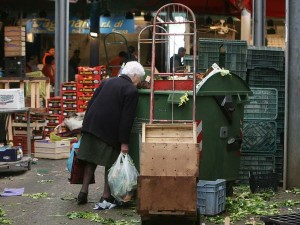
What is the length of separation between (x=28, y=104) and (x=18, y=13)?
586 centimetres

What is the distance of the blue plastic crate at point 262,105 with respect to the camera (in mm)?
11695

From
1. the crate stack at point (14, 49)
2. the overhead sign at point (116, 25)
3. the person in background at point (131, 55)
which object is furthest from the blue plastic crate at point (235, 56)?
the overhead sign at point (116, 25)

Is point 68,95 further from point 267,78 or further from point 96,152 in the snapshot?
point 96,152

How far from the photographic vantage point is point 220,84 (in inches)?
406

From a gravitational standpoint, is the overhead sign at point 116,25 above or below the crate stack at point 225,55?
above

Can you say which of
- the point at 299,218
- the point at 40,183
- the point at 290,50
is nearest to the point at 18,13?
the point at 40,183

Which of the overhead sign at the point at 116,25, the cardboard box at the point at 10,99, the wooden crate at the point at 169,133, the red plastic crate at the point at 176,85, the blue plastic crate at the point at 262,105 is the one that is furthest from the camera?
the overhead sign at the point at 116,25

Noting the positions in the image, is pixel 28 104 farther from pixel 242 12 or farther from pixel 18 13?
pixel 242 12

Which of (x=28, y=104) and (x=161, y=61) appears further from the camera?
(x=161, y=61)

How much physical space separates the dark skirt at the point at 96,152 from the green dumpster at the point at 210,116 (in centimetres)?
40

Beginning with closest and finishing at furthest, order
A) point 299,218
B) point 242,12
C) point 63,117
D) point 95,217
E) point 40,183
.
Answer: point 299,218 < point 95,217 < point 40,183 < point 63,117 < point 242,12

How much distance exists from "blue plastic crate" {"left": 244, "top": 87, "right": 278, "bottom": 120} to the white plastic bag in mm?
2806

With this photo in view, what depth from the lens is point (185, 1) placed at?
23.0m

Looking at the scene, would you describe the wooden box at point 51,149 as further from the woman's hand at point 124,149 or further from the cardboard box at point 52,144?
the woman's hand at point 124,149
